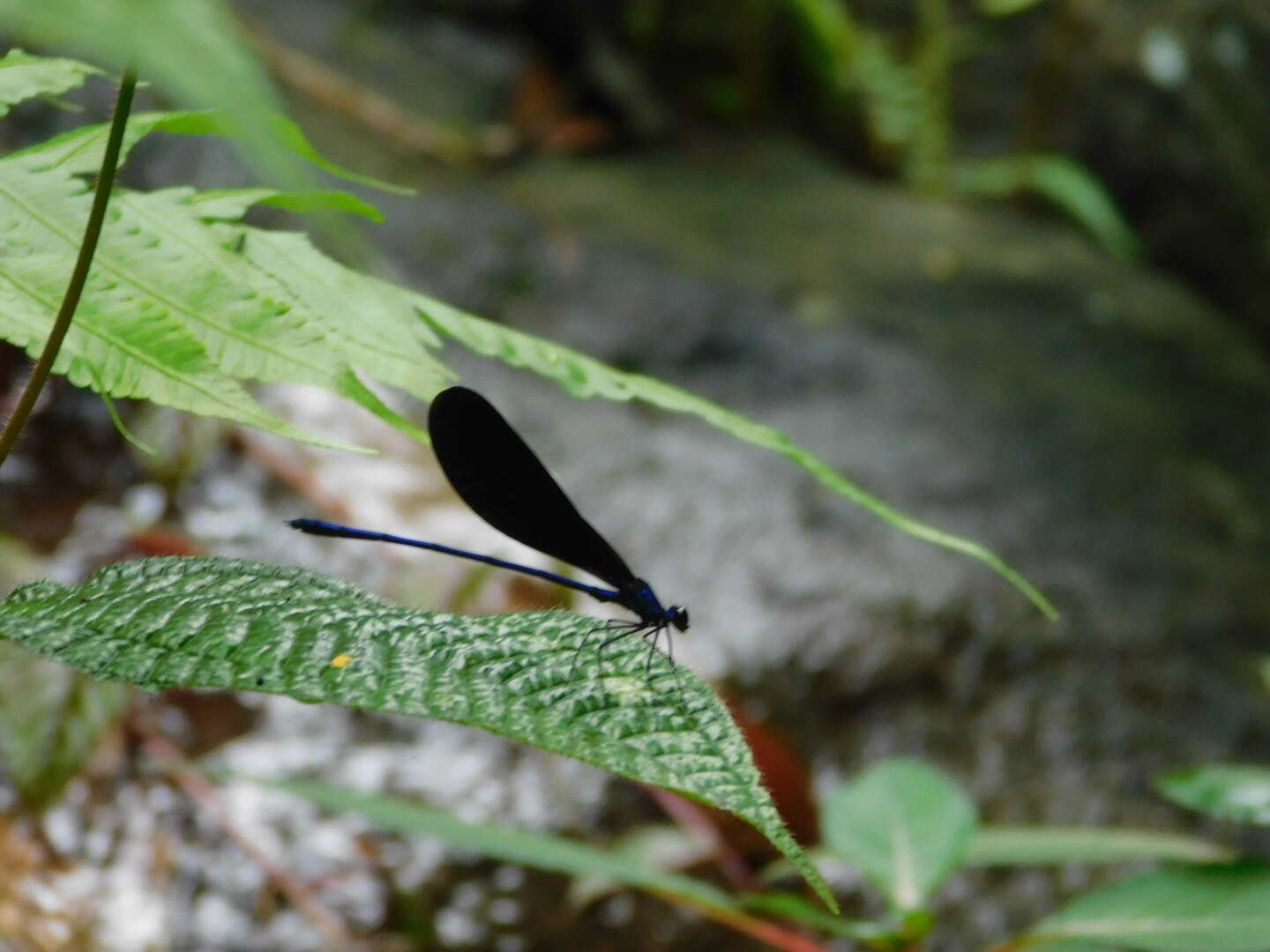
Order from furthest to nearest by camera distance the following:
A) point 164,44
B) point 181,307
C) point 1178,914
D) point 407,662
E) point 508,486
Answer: point 1178,914
point 508,486
point 181,307
point 407,662
point 164,44

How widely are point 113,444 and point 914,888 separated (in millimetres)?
1590

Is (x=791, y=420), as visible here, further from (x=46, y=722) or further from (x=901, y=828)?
(x=46, y=722)

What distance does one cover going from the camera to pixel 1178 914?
0.92 m

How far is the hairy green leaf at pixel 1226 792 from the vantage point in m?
0.93

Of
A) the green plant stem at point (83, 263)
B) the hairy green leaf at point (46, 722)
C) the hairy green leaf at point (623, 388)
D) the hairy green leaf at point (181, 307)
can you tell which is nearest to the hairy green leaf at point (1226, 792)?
the hairy green leaf at point (623, 388)

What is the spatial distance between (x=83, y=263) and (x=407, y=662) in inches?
8.7

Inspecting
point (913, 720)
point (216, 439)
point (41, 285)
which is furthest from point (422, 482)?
point (41, 285)

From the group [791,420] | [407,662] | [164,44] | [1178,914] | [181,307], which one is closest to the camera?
[164,44]

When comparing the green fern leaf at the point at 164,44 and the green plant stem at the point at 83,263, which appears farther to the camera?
the green plant stem at the point at 83,263

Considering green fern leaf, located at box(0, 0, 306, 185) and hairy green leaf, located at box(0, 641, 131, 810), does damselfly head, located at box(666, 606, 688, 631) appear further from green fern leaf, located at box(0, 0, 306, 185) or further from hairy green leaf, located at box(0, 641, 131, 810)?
hairy green leaf, located at box(0, 641, 131, 810)

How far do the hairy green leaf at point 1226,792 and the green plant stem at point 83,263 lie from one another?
36.8 inches

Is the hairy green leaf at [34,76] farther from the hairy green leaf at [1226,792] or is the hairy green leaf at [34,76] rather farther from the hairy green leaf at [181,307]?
the hairy green leaf at [1226,792]

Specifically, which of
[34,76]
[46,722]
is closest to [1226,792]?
[34,76]

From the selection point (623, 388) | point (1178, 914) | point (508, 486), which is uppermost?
point (623, 388)
